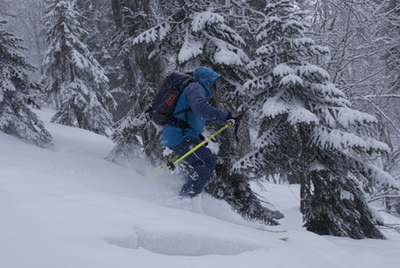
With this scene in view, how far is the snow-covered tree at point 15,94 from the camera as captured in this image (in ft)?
30.0

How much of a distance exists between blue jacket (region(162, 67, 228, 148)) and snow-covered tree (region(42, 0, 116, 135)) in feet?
49.6

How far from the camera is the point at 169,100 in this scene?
5289mm

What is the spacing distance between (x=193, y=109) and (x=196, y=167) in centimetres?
99

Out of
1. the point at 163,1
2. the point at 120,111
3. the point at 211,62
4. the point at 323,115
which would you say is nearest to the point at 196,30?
the point at 211,62

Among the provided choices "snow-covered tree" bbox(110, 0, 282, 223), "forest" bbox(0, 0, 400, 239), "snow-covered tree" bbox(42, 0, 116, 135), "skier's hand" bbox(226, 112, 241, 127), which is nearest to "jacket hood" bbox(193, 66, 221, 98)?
"skier's hand" bbox(226, 112, 241, 127)

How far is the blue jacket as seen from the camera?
511cm

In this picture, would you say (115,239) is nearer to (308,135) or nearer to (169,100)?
(169,100)

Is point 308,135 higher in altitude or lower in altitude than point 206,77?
lower

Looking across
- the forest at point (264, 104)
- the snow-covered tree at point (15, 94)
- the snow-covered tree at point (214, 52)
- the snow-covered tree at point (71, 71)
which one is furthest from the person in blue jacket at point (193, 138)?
the snow-covered tree at point (71, 71)

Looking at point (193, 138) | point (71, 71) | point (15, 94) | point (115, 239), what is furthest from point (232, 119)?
point (71, 71)

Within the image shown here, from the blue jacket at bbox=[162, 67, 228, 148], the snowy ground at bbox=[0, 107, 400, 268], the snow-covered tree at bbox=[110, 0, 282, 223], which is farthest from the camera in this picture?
the snow-covered tree at bbox=[110, 0, 282, 223]

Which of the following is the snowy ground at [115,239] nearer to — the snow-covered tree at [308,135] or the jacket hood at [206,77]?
the snow-covered tree at [308,135]

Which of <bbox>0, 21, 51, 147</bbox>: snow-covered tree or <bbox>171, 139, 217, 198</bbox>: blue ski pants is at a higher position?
<bbox>0, 21, 51, 147</bbox>: snow-covered tree

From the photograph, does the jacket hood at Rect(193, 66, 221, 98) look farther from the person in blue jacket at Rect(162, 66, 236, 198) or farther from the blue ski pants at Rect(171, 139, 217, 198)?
the blue ski pants at Rect(171, 139, 217, 198)
